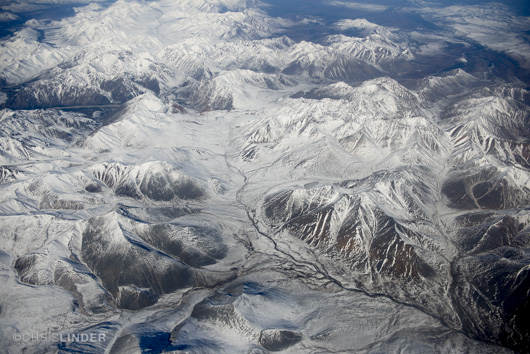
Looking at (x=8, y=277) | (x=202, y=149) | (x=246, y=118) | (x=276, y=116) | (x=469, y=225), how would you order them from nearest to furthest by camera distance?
1. (x=8, y=277)
2. (x=469, y=225)
3. (x=202, y=149)
4. (x=276, y=116)
5. (x=246, y=118)

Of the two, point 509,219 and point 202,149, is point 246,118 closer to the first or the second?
point 202,149

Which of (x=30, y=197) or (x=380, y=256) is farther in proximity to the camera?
(x=30, y=197)

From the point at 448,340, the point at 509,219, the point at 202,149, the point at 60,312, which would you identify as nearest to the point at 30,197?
the point at 60,312

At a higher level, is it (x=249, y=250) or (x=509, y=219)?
(x=509, y=219)

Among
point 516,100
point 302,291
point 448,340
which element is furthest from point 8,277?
point 516,100

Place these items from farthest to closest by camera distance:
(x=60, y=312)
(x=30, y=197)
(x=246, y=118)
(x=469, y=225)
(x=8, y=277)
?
(x=246, y=118) < (x=30, y=197) < (x=469, y=225) < (x=8, y=277) < (x=60, y=312)

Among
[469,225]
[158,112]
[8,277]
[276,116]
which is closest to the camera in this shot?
[8,277]

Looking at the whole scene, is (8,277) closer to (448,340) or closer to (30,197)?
(30,197)

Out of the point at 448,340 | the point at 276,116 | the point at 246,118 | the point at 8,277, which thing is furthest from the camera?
the point at 246,118

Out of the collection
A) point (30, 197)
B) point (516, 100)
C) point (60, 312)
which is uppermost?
point (516, 100)
